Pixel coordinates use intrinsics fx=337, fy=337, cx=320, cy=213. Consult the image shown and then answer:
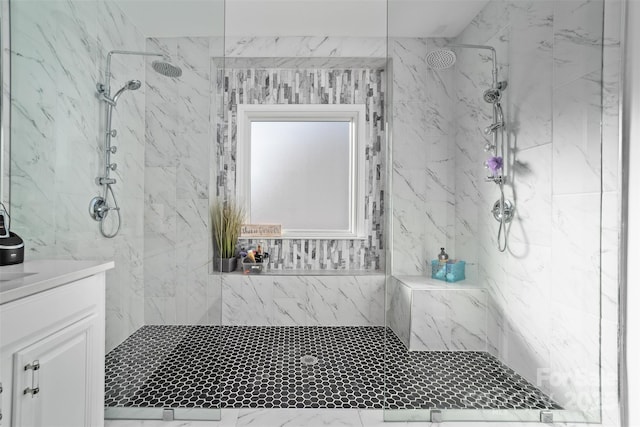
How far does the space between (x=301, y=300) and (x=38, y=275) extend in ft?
7.11

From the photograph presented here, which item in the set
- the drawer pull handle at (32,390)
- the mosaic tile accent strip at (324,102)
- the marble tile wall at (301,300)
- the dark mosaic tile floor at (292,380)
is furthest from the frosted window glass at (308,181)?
the drawer pull handle at (32,390)

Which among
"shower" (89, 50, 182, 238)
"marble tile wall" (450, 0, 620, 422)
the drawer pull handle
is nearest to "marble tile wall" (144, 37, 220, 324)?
"shower" (89, 50, 182, 238)

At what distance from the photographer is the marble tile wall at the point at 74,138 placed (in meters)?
1.54

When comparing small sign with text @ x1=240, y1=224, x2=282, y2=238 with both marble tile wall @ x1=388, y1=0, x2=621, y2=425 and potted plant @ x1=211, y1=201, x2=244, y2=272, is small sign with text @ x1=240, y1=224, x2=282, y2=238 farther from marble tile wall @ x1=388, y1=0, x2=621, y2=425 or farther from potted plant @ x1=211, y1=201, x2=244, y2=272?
marble tile wall @ x1=388, y1=0, x2=621, y2=425

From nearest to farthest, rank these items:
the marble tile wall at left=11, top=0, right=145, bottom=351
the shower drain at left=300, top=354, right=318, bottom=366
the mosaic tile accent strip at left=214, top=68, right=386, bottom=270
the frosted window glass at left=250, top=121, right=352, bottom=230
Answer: the marble tile wall at left=11, top=0, right=145, bottom=351 < the shower drain at left=300, top=354, right=318, bottom=366 < the mosaic tile accent strip at left=214, top=68, right=386, bottom=270 < the frosted window glass at left=250, top=121, right=352, bottom=230

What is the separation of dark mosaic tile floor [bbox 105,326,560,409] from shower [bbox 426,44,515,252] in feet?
2.11

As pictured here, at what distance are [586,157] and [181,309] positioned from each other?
2.12 meters

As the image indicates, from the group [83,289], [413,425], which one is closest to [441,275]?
[413,425]

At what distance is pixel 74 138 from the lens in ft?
5.22

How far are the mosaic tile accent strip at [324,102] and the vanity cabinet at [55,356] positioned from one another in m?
2.07

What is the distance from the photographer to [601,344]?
1634 millimetres

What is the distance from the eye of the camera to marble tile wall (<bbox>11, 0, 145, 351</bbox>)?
154 cm

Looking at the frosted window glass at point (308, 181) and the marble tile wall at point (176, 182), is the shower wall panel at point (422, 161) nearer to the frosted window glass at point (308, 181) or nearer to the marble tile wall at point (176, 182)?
the marble tile wall at point (176, 182)

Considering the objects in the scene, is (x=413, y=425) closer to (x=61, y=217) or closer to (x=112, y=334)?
(x=112, y=334)
